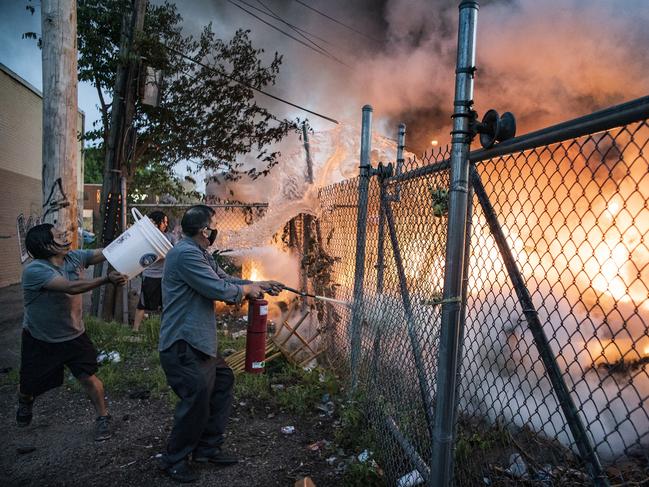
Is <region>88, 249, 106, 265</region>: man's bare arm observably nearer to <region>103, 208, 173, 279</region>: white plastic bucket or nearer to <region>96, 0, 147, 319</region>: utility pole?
<region>103, 208, 173, 279</region>: white plastic bucket

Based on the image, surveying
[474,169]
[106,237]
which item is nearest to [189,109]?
[106,237]

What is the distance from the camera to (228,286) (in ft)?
12.0

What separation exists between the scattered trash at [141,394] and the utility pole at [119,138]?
11.2 ft

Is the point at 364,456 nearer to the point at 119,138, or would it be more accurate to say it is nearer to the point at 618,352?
the point at 618,352

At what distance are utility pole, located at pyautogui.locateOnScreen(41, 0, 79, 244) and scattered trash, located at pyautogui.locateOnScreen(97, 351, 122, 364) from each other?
6.27ft

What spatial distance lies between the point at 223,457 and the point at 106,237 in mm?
5635

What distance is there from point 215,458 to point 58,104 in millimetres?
4661

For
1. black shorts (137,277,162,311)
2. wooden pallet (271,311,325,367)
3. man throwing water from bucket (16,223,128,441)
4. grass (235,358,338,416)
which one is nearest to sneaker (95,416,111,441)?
man throwing water from bucket (16,223,128,441)

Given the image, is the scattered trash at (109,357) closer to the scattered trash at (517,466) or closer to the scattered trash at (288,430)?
the scattered trash at (288,430)

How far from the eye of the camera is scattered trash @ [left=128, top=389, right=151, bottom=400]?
17.5ft

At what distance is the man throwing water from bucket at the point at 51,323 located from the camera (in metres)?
4.03

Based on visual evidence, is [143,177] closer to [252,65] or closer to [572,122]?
[252,65]

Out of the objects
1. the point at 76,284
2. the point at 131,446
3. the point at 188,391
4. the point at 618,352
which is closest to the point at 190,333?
the point at 188,391

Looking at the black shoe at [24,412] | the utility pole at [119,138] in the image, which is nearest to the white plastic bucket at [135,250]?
the black shoe at [24,412]
